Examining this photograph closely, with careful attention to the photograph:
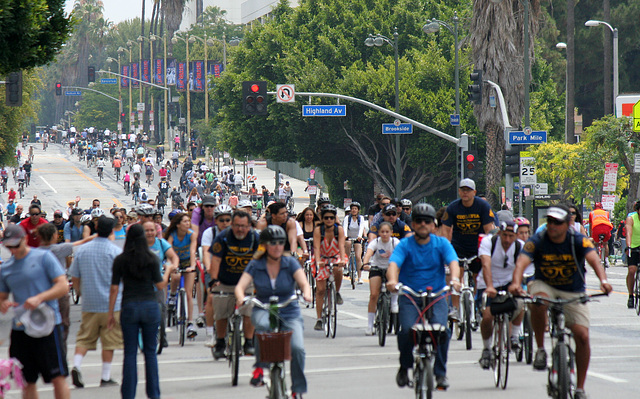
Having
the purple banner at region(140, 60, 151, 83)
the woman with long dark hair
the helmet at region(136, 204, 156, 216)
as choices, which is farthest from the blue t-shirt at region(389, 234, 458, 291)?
the purple banner at region(140, 60, 151, 83)

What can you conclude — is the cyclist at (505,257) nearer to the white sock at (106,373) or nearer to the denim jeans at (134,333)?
the denim jeans at (134,333)

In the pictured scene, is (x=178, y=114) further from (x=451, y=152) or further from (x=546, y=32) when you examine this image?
(x=451, y=152)

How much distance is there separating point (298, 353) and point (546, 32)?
5687 centimetres

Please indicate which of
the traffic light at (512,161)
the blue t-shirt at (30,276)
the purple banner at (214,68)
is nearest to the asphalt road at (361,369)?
the blue t-shirt at (30,276)

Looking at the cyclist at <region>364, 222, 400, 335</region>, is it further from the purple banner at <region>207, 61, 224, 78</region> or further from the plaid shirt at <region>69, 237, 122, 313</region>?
the purple banner at <region>207, 61, 224, 78</region>

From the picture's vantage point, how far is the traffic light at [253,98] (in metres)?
31.2

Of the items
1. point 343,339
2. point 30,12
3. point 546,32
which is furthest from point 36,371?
Answer: point 546,32

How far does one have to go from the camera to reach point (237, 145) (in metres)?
55.9

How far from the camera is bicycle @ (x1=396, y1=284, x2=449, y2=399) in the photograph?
8914mm

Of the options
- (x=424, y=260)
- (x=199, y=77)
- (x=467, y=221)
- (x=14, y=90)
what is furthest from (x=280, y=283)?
(x=199, y=77)

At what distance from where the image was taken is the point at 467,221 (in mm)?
13273

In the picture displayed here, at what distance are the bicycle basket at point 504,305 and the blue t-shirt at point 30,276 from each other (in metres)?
4.28

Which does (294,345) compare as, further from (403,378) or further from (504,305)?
(504,305)

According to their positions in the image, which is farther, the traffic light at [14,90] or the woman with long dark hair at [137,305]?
the traffic light at [14,90]
